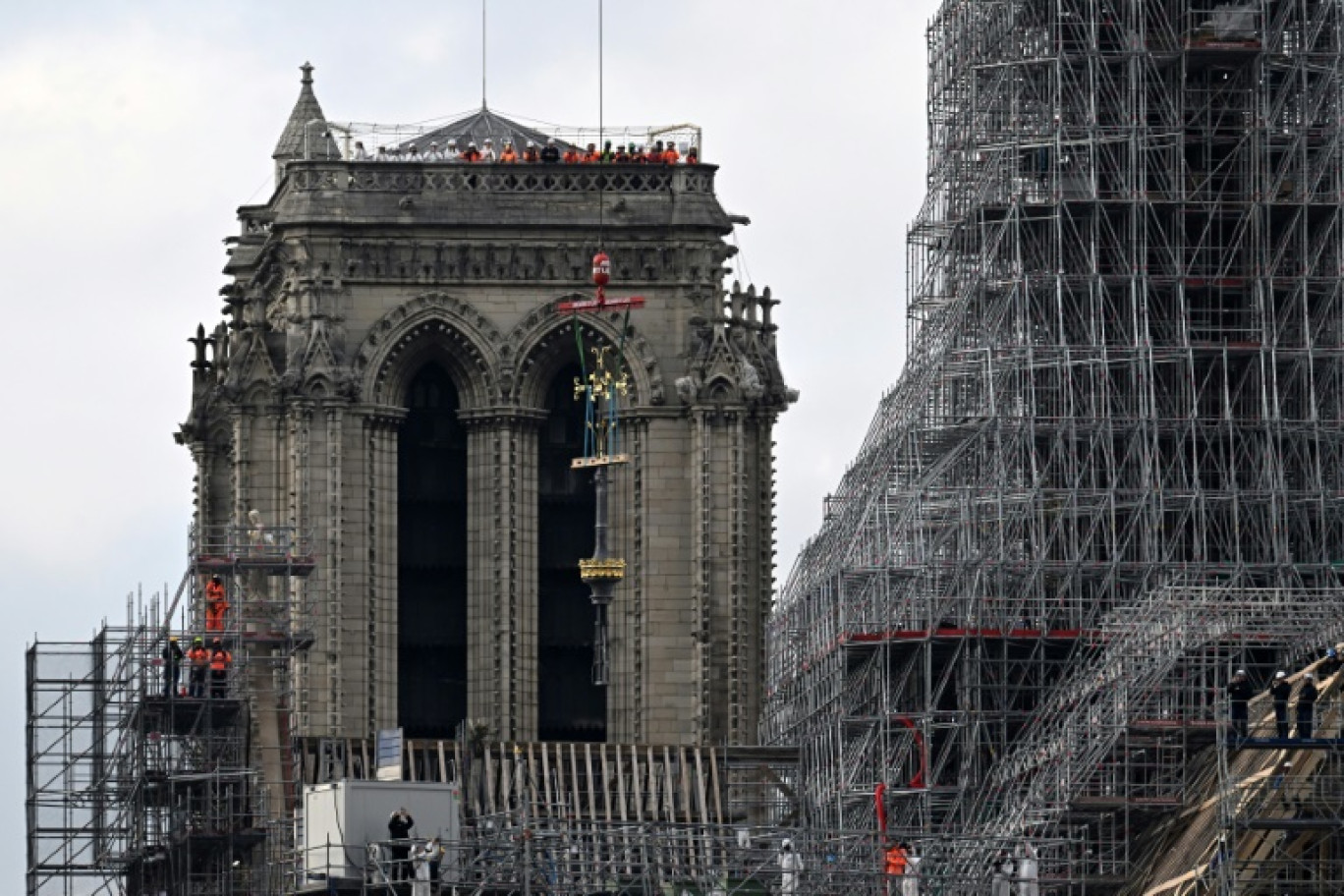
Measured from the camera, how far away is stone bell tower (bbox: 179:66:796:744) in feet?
533

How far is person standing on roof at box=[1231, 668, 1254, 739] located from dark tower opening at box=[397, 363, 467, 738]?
126 feet

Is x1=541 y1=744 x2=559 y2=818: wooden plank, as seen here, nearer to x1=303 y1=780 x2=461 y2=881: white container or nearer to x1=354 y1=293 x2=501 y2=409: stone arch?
x1=354 y1=293 x2=501 y2=409: stone arch

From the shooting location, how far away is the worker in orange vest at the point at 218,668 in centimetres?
14188

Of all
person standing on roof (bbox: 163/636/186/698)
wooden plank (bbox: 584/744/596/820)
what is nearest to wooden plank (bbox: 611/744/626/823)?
wooden plank (bbox: 584/744/596/820)

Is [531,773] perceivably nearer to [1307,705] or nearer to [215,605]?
[215,605]

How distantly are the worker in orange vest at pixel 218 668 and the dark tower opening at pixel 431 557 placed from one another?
827 inches

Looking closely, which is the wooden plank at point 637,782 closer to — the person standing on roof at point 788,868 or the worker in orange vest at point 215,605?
the worker in orange vest at point 215,605

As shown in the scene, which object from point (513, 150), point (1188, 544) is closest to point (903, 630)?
point (1188, 544)

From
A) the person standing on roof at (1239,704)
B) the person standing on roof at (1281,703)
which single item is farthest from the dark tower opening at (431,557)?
the person standing on roof at (1281,703)

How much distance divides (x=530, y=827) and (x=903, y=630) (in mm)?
20236

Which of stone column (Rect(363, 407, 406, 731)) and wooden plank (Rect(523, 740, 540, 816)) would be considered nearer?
wooden plank (Rect(523, 740, 540, 816))

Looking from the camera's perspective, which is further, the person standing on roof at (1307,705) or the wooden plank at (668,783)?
the wooden plank at (668,783)

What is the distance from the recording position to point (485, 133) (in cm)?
17025

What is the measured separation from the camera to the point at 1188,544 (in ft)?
486
